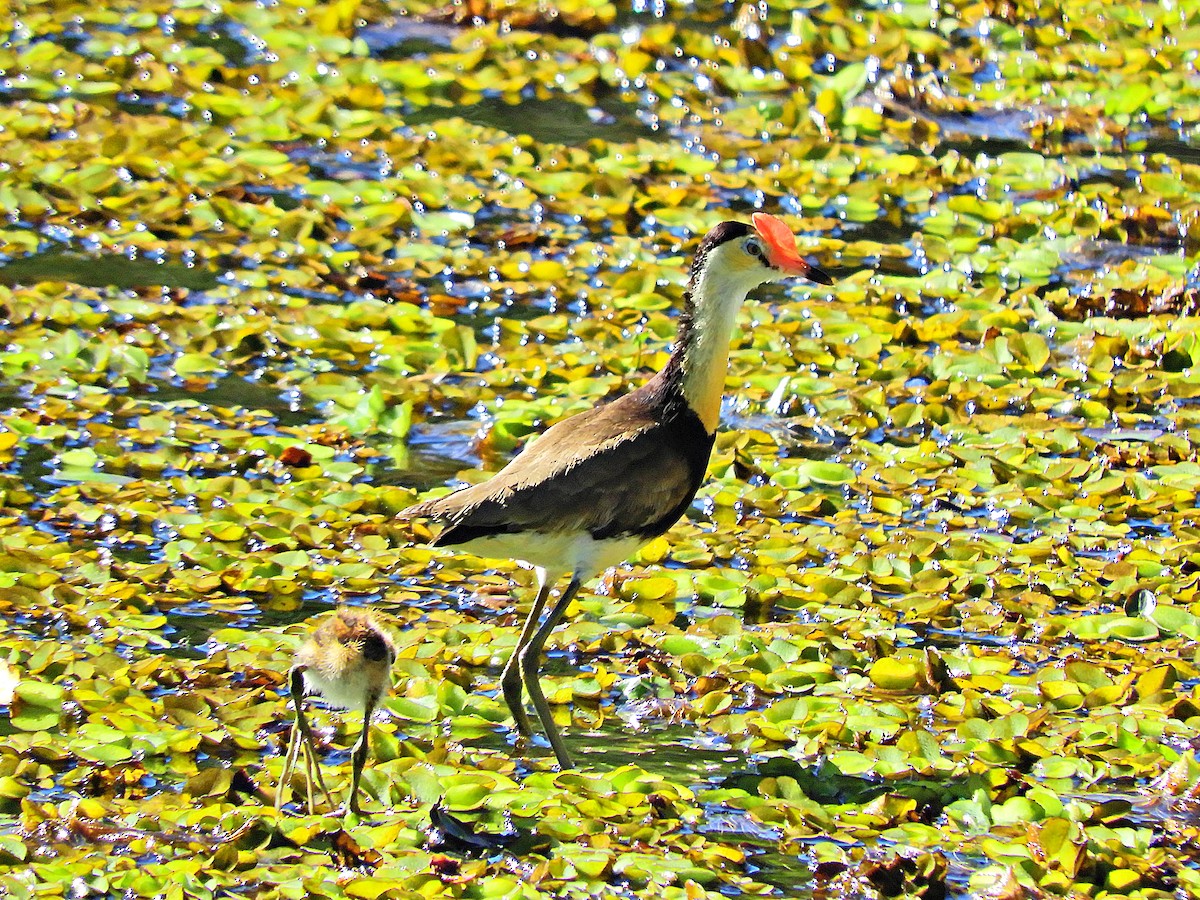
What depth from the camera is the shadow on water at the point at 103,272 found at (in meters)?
8.34

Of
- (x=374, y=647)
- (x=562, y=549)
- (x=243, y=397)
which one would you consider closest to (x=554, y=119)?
(x=243, y=397)

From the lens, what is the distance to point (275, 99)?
10164 mm

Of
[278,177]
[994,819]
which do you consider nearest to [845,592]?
[994,819]

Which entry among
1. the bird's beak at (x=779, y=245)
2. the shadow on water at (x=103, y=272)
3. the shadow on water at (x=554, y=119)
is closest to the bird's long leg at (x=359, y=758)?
the bird's beak at (x=779, y=245)

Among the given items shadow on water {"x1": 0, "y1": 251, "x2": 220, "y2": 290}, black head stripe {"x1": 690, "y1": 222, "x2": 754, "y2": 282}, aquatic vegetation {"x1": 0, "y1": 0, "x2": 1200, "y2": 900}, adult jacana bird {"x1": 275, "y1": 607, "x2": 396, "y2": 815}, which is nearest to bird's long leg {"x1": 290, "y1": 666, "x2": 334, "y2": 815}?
adult jacana bird {"x1": 275, "y1": 607, "x2": 396, "y2": 815}

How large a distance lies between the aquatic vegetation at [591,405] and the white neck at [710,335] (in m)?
0.79

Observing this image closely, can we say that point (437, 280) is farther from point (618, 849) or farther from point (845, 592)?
point (618, 849)

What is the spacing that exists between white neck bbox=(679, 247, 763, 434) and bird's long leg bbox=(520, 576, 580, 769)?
766mm

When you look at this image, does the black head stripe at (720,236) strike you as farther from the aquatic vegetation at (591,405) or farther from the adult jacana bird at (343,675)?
the adult jacana bird at (343,675)

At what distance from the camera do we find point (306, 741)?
467cm

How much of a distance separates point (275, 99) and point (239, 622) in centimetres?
506

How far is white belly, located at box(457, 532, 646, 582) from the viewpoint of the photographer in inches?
212

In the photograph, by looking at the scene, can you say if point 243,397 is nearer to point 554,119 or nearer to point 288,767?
point 288,767

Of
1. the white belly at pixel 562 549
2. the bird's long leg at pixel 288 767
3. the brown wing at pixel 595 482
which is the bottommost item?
the bird's long leg at pixel 288 767
